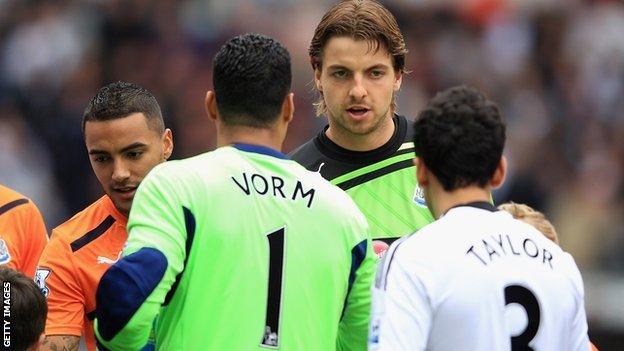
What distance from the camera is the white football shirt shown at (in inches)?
156

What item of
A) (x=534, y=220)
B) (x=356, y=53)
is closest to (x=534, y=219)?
(x=534, y=220)

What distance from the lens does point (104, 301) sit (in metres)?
3.96

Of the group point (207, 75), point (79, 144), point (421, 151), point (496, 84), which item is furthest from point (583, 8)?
point (421, 151)

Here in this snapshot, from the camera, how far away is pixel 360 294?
441cm

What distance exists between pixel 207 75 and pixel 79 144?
1.69 meters

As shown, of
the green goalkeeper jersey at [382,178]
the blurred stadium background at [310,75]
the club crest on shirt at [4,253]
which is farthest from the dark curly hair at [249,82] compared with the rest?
the blurred stadium background at [310,75]

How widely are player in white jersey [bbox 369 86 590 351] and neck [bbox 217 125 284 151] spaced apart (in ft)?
1.67

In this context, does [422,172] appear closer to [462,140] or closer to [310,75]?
[462,140]

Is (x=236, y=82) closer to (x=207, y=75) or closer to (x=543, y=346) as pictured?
(x=543, y=346)

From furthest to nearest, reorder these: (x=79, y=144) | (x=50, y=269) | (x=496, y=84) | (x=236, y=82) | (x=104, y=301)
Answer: (x=496, y=84) → (x=79, y=144) → (x=50, y=269) → (x=236, y=82) → (x=104, y=301)

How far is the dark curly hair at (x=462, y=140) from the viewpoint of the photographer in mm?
4094

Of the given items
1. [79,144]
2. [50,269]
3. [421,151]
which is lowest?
[79,144]

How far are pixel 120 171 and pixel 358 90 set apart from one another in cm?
113

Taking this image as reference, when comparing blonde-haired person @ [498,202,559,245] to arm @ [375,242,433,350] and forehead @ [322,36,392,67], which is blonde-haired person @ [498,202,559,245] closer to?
forehead @ [322,36,392,67]
